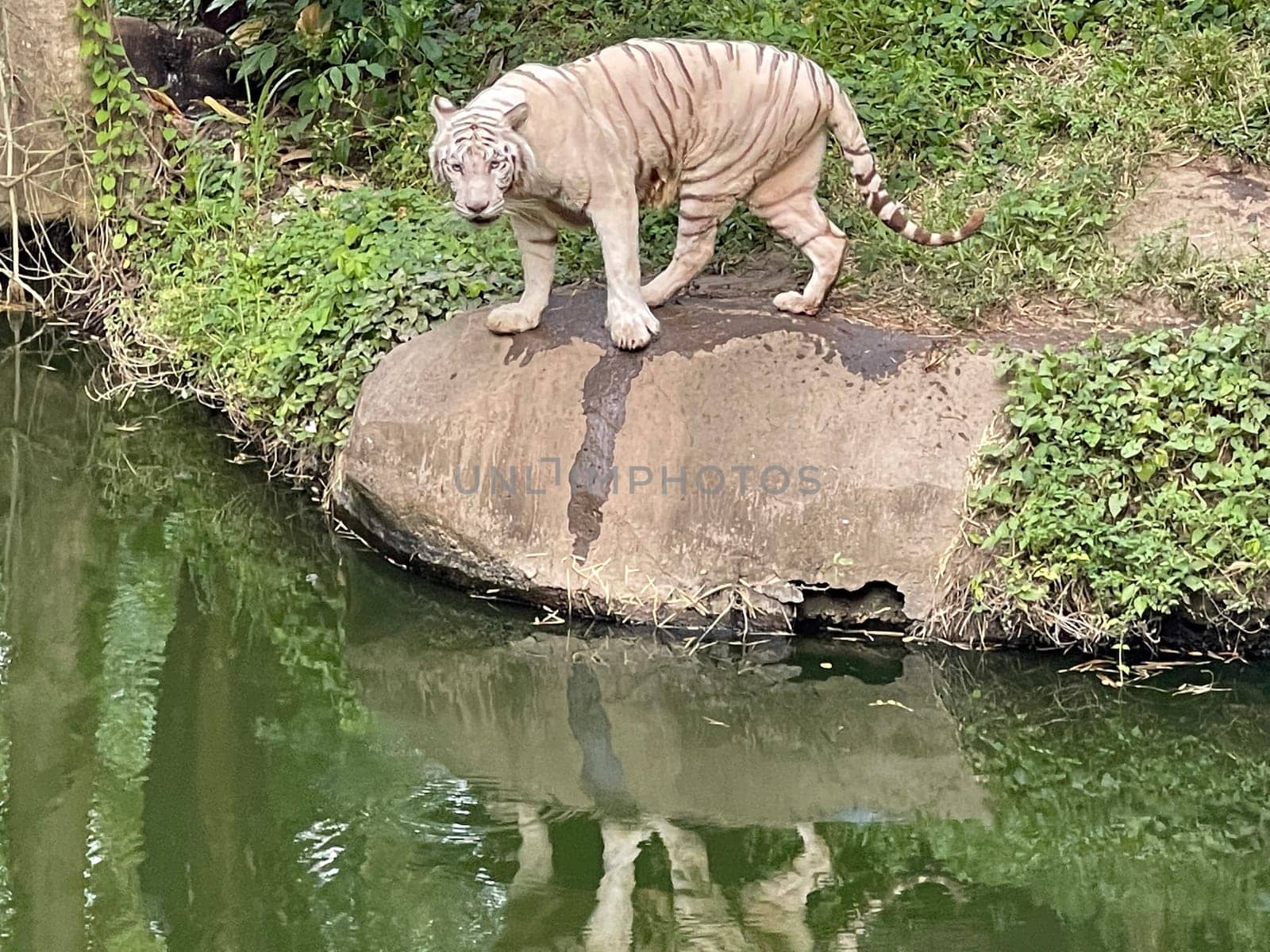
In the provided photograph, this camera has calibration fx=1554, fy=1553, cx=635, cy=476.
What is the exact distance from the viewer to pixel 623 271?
4770 mm

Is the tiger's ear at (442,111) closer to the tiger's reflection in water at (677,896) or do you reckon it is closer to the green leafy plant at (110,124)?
the tiger's reflection in water at (677,896)

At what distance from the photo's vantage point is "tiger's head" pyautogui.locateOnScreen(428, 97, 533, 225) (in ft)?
14.2

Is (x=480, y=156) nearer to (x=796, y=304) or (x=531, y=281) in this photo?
(x=531, y=281)

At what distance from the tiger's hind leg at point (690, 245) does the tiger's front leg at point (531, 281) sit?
320mm

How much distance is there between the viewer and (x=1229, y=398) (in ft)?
14.8

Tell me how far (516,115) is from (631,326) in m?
0.78

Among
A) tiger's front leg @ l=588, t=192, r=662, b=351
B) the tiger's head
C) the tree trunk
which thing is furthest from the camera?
the tree trunk

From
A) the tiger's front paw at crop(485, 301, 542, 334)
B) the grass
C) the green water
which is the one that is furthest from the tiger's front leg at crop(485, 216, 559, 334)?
the green water

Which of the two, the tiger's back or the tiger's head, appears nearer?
the tiger's head

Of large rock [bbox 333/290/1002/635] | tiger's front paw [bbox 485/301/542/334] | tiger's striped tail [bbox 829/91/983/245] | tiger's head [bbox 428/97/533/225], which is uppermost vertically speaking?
tiger's head [bbox 428/97/533/225]

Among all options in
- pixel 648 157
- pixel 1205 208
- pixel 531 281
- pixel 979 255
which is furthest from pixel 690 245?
pixel 1205 208

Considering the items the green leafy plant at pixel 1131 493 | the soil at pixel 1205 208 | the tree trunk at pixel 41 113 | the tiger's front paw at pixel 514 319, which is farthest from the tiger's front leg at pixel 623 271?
the tree trunk at pixel 41 113

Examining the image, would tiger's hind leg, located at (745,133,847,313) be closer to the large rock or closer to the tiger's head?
the large rock

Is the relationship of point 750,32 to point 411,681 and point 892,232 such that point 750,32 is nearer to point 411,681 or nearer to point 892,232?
point 892,232
